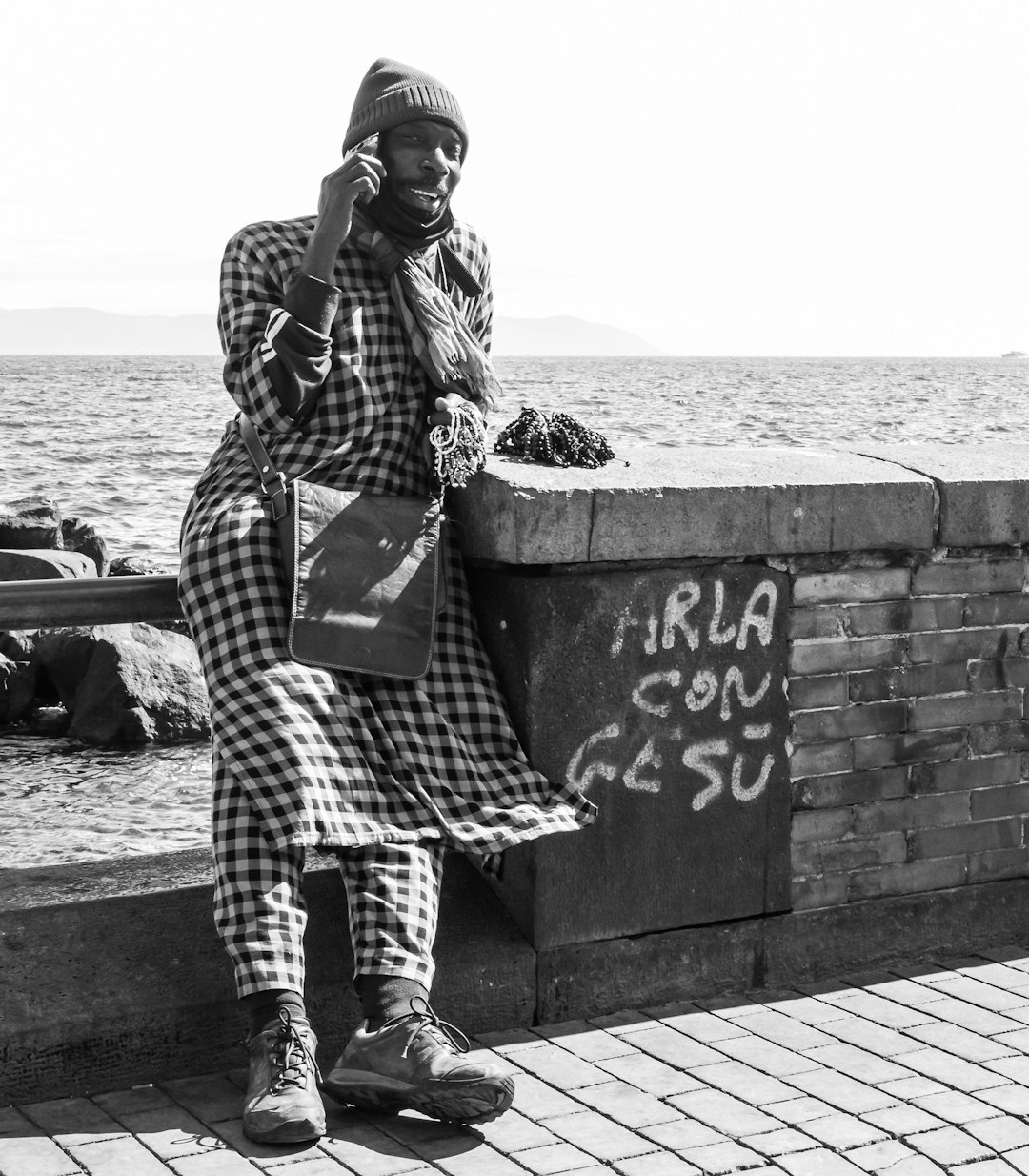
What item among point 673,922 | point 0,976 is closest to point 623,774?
point 673,922

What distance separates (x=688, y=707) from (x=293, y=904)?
1.05 metres

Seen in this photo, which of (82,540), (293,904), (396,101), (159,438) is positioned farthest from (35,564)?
(159,438)

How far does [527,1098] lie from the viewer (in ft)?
10.1

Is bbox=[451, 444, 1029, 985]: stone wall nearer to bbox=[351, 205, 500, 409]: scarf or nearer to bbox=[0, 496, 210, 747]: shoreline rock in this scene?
bbox=[351, 205, 500, 409]: scarf

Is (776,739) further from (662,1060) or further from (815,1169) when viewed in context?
(815,1169)

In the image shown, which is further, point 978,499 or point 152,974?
point 978,499

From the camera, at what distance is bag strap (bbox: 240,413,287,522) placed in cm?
325

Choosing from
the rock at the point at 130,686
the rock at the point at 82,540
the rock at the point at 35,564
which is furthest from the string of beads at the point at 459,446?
the rock at the point at 82,540

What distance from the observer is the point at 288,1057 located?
2.93 meters

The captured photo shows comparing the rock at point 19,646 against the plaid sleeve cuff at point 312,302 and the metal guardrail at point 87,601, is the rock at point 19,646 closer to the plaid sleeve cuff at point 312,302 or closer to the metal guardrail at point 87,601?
the metal guardrail at point 87,601

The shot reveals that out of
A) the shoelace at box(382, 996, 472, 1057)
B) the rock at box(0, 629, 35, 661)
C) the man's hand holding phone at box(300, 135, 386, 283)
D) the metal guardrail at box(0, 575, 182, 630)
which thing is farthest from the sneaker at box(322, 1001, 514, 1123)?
the rock at box(0, 629, 35, 661)

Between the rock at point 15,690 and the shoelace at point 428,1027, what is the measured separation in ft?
34.1

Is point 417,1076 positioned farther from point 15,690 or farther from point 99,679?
point 15,690

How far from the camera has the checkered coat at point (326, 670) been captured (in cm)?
308
